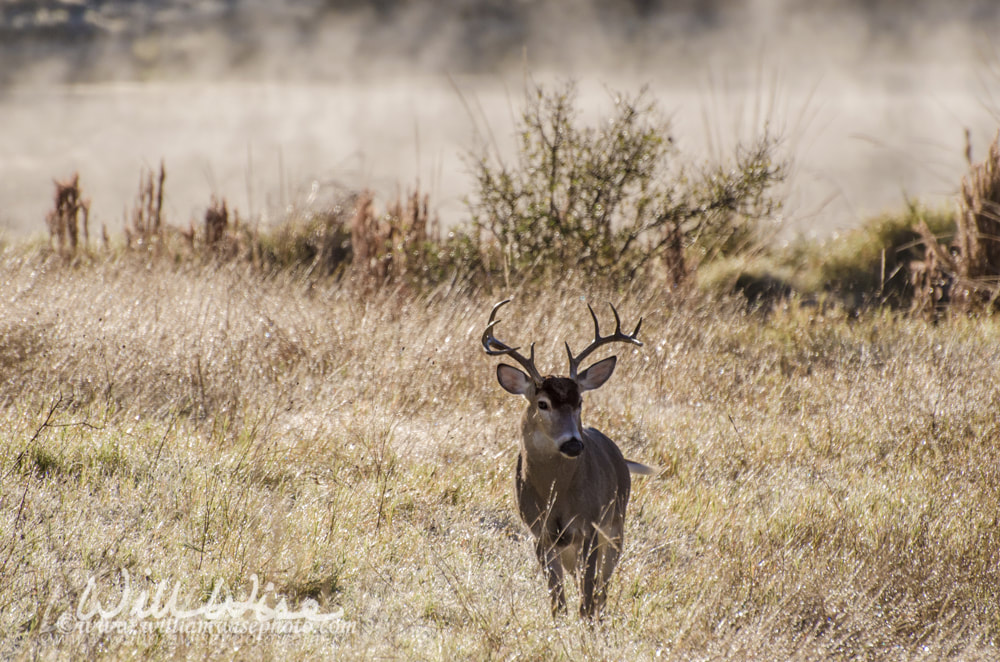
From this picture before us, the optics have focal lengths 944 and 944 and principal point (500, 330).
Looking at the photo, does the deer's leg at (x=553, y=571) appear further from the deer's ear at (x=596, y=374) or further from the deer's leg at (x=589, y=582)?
the deer's ear at (x=596, y=374)

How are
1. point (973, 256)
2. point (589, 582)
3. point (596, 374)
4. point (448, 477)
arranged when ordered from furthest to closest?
point (973, 256) → point (448, 477) → point (596, 374) → point (589, 582)

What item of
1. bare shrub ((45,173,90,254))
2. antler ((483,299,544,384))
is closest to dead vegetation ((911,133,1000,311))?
antler ((483,299,544,384))

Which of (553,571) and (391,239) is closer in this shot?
(553,571)

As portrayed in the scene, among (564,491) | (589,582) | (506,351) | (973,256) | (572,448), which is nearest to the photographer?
(572,448)

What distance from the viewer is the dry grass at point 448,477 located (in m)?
4.24

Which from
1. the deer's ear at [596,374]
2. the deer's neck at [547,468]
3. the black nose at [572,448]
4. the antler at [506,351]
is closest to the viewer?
the black nose at [572,448]

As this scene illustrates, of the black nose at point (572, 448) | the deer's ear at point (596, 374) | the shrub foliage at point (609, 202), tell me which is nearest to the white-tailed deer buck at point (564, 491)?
the black nose at point (572, 448)

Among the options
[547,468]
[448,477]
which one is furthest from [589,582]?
[448,477]

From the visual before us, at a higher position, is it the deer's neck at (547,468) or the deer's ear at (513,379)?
the deer's ear at (513,379)

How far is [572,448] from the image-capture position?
4.23 m

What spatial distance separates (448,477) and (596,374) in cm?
142

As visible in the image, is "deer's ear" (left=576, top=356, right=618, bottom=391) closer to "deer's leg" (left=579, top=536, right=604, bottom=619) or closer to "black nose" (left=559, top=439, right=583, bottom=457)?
"black nose" (left=559, top=439, right=583, bottom=457)

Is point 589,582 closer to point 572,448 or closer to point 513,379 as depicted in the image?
point 572,448

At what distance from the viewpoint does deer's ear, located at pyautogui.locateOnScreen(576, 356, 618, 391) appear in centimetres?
499
